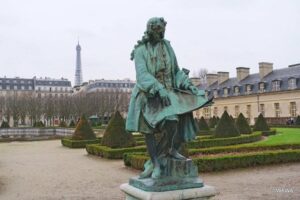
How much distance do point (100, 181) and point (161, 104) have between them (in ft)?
21.7

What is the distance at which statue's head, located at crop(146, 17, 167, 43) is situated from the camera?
4.79 m

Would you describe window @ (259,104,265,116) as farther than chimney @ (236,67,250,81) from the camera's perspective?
No

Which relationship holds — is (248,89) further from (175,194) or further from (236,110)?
(175,194)

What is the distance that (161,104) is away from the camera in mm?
Result: 4539

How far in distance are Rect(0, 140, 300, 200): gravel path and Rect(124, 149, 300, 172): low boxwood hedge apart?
33 cm

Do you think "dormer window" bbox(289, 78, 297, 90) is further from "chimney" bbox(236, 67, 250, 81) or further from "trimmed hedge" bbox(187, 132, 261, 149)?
"trimmed hedge" bbox(187, 132, 261, 149)

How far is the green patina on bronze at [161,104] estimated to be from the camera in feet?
14.7

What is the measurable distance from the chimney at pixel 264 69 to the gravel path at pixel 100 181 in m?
34.6

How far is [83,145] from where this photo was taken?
22875 mm

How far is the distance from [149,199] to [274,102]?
42684 millimetres

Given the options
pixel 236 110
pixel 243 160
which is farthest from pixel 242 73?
pixel 243 160

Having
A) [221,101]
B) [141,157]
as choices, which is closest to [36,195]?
[141,157]

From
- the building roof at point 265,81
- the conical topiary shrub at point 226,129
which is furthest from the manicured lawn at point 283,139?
the building roof at point 265,81

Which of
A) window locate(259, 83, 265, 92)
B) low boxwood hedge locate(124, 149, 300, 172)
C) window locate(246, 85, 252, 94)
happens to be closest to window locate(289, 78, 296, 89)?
window locate(259, 83, 265, 92)
